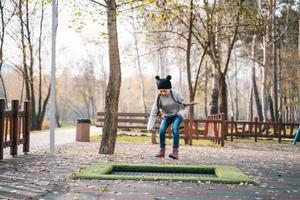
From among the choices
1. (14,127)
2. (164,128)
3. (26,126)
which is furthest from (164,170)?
(26,126)

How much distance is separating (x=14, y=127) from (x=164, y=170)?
4088mm

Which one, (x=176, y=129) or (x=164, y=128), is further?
(x=164, y=128)

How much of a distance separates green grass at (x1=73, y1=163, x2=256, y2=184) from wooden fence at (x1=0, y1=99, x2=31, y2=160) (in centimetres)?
227

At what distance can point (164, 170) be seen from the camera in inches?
341

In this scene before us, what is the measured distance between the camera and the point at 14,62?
33500 mm

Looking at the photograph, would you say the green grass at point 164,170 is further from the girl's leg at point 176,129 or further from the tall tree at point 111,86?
the tall tree at point 111,86

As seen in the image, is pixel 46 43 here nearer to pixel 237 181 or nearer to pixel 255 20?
pixel 255 20

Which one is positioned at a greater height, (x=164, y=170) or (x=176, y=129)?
(x=176, y=129)

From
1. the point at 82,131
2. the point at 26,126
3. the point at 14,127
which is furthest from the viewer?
the point at 82,131

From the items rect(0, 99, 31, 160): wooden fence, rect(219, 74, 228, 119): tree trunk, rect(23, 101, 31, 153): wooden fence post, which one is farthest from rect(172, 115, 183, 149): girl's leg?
rect(219, 74, 228, 119): tree trunk

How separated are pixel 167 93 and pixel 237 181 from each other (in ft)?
13.1

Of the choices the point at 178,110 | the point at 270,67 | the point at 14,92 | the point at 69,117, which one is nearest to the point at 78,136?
the point at 178,110

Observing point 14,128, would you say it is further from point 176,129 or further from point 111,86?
point 176,129

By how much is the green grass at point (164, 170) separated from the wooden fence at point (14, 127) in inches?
89.5
